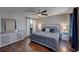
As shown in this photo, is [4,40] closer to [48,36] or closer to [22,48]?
[22,48]

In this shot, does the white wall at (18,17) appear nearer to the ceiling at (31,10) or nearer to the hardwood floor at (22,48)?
the ceiling at (31,10)

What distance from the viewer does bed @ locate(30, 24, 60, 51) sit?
1.81m

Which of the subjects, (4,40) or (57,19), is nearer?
(4,40)

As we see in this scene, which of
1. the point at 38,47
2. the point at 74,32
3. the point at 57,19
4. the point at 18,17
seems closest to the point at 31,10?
the point at 18,17

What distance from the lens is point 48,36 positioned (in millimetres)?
1847

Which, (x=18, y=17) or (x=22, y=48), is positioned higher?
(x=18, y=17)

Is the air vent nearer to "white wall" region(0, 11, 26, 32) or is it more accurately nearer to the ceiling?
"white wall" region(0, 11, 26, 32)

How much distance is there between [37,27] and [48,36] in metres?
0.32

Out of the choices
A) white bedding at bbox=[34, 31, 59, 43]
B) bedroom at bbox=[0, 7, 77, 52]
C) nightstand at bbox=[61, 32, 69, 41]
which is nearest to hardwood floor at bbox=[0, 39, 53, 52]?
bedroom at bbox=[0, 7, 77, 52]

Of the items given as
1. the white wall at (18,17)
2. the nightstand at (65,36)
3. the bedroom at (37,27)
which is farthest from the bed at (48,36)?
the white wall at (18,17)

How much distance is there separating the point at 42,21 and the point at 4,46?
3.08ft
